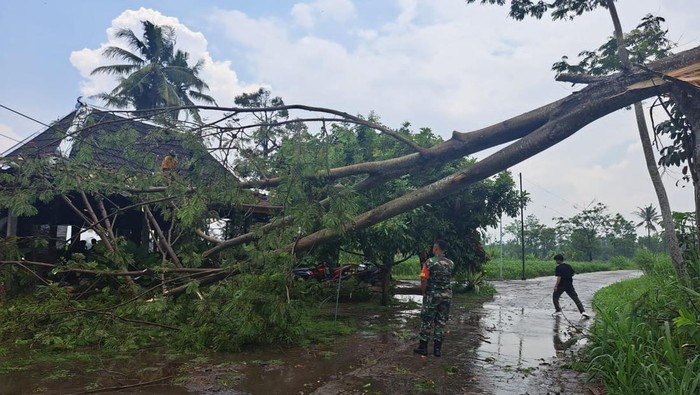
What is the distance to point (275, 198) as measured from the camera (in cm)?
618

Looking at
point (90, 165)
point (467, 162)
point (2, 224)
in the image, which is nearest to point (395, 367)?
point (90, 165)

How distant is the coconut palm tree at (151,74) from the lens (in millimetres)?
26656

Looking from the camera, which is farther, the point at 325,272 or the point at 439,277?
the point at 325,272

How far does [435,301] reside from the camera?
21.5 ft

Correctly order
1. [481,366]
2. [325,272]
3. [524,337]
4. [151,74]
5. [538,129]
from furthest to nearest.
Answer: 1. [151,74]
2. [325,272]
3. [524,337]
4. [481,366]
5. [538,129]

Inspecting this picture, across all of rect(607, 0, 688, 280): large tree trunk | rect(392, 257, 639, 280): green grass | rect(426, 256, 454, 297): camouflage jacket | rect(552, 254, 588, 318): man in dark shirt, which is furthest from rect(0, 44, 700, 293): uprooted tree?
rect(392, 257, 639, 280): green grass

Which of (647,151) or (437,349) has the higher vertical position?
(647,151)

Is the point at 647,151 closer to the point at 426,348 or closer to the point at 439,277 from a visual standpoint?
the point at 439,277

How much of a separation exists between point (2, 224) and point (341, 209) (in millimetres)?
9155

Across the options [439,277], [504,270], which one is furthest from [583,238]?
[439,277]

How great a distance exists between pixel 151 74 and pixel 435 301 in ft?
83.2

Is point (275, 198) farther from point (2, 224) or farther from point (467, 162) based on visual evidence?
point (2, 224)

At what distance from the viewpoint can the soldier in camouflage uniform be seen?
655 cm

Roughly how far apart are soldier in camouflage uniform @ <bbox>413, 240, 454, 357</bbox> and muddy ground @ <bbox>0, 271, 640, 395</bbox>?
24 cm
